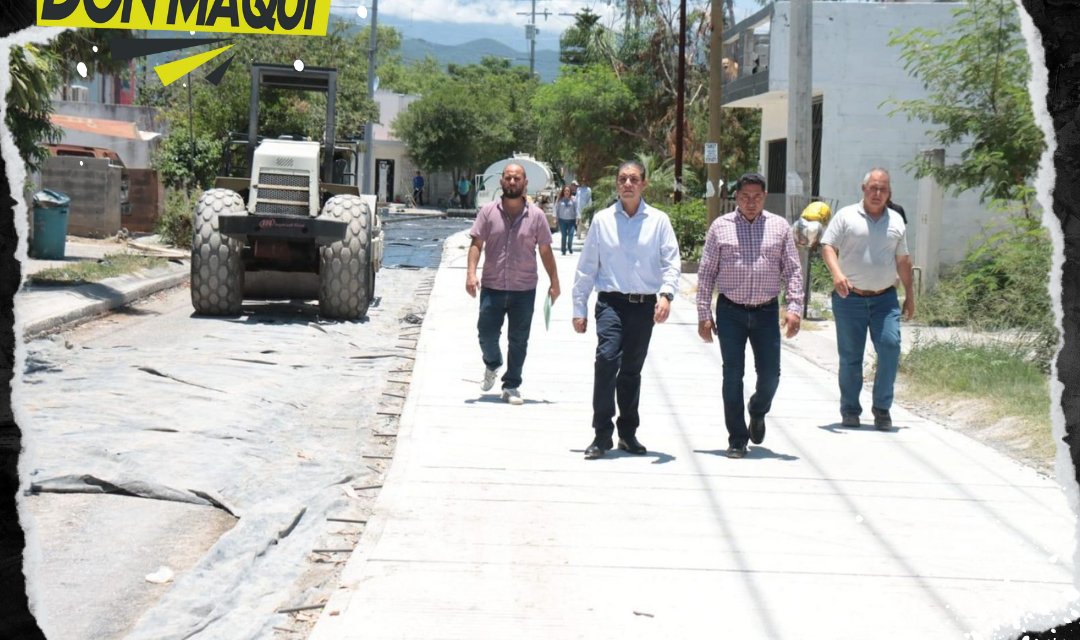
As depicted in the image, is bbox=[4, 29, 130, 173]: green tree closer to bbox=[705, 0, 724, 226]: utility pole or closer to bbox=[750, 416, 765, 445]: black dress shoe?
bbox=[750, 416, 765, 445]: black dress shoe

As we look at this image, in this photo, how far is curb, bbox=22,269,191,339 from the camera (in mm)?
13445

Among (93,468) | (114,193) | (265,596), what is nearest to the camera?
(265,596)

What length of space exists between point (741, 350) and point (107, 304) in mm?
10680

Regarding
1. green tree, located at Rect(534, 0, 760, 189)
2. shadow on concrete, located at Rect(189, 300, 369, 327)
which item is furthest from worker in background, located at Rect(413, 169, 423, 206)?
shadow on concrete, located at Rect(189, 300, 369, 327)

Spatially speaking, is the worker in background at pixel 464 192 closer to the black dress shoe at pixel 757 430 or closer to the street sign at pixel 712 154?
the street sign at pixel 712 154

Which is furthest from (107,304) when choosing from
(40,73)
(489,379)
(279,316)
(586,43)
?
(586,43)

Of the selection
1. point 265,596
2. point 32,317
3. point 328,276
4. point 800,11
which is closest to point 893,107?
point 800,11

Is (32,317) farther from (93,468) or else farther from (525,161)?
(525,161)

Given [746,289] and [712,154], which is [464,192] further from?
[746,289]

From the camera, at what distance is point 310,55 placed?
3675 cm

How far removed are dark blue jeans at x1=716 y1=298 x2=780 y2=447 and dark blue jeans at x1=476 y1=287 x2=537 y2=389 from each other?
7.48 feet

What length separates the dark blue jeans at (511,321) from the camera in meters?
9.92

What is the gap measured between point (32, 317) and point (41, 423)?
20.5ft

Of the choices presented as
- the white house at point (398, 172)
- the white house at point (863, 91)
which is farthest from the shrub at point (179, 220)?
the white house at point (398, 172)
